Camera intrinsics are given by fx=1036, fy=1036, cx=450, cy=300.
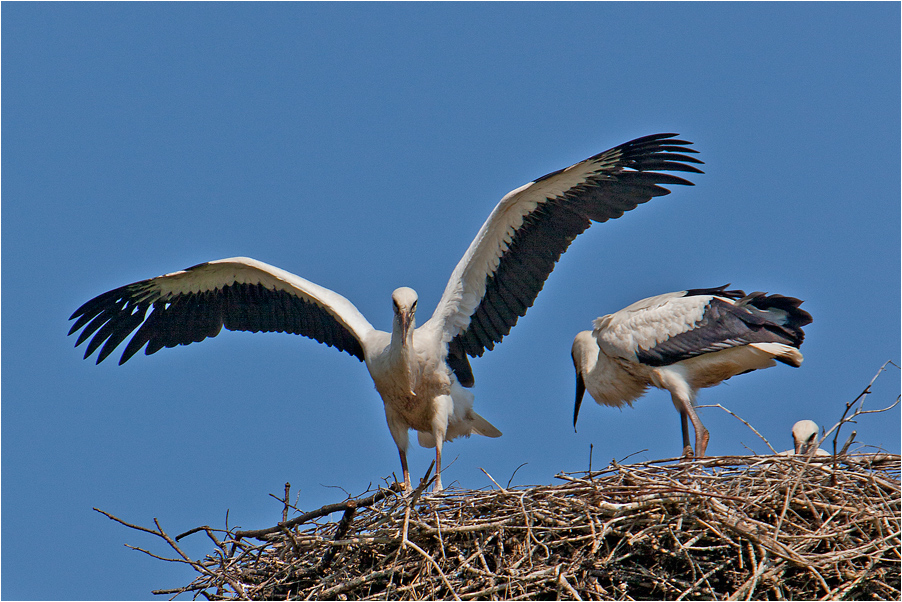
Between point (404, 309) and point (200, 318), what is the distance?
2.03m

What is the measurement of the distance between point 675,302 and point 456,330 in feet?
4.91

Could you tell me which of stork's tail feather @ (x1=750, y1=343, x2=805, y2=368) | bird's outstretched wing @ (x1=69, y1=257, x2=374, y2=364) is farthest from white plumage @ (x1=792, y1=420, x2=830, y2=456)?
bird's outstretched wing @ (x1=69, y1=257, x2=374, y2=364)

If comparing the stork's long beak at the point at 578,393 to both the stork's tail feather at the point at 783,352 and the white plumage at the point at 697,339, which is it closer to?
the white plumage at the point at 697,339

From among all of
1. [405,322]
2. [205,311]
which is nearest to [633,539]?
[405,322]

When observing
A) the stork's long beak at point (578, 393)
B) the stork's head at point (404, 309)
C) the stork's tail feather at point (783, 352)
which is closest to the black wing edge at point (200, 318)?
the stork's head at point (404, 309)

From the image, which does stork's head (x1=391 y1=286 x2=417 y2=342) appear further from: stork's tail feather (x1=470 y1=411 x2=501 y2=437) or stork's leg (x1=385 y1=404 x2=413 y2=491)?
stork's tail feather (x1=470 y1=411 x2=501 y2=437)

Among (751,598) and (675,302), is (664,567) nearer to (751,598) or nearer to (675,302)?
(751,598)

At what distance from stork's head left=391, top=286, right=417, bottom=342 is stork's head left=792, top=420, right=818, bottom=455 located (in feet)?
7.87

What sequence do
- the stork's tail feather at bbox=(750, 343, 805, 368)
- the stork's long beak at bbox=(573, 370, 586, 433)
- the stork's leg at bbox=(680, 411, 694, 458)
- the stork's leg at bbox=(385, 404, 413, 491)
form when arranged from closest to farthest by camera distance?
the stork's tail feather at bbox=(750, 343, 805, 368) → the stork's leg at bbox=(385, 404, 413, 491) → the stork's leg at bbox=(680, 411, 694, 458) → the stork's long beak at bbox=(573, 370, 586, 433)

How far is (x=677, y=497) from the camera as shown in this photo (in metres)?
4.57

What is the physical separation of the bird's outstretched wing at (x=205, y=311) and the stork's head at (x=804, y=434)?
2.78 metres

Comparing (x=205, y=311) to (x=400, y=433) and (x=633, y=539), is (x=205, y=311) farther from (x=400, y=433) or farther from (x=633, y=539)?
(x=633, y=539)

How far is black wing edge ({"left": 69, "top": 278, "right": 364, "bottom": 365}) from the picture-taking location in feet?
23.2

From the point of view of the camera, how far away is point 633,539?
178 inches
